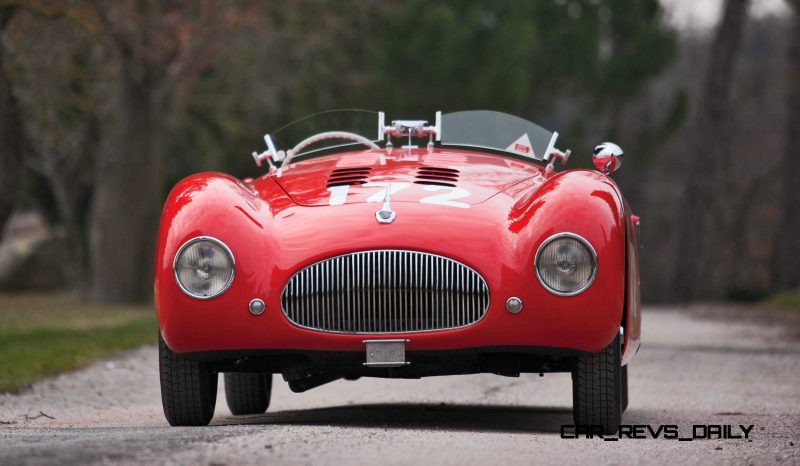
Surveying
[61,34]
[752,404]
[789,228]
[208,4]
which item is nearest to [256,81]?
[208,4]

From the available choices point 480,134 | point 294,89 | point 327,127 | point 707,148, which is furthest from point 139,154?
point 480,134

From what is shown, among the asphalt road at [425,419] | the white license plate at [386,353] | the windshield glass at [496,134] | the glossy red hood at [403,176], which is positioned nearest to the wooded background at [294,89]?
the asphalt road at [425,419]

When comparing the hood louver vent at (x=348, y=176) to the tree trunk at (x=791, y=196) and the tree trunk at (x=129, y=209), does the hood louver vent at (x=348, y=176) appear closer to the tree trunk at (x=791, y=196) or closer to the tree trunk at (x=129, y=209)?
the tree trunk at (x=129, y=209)

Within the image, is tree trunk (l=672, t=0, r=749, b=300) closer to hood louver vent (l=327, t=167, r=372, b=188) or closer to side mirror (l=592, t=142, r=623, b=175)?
side mirror (l=592, t=142, r=623, b=175)

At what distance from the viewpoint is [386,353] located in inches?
232

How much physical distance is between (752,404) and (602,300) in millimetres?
2598

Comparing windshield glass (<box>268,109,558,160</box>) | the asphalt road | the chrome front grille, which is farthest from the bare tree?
the chrome front grille

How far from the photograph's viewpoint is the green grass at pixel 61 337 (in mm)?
10484

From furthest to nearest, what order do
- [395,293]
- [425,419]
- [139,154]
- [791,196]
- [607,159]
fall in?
[791,196], [139,154], [607,159], [425,419], [395,293]

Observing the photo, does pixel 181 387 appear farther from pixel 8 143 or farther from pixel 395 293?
pixel 8 143

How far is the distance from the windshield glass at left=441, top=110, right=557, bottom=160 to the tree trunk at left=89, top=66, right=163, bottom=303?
57.6 feet

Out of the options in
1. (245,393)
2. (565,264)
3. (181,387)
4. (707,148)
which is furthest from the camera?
(707,148)

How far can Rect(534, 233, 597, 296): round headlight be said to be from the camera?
19.4 feet

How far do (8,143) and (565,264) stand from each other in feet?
28.3
